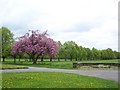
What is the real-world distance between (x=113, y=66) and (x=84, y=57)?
74.3m

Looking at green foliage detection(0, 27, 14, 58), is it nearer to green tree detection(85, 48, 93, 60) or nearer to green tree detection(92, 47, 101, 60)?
green tree detection(85, 48, 93, 60)

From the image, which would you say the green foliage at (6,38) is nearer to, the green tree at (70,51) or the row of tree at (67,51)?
the row of tree at (67,51)

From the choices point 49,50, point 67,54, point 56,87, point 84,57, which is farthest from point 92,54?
point 56,87

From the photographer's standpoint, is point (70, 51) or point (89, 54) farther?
point (89, 54)

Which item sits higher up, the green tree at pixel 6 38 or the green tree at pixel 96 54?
the green tree at pixel 6 38

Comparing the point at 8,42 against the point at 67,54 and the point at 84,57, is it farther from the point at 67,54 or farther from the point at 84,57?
the point at 84,57

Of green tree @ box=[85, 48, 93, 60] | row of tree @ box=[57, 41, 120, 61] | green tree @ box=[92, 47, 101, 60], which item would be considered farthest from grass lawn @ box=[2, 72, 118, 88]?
green tree @ box=[92, 47, 101, 60]

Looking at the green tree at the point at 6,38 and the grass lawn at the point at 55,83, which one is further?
the green tree at the point at 6,38

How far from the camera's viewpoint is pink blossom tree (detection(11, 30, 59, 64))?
158ft

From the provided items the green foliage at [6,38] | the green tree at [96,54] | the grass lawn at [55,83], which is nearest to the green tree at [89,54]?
the green tree at [96,54]

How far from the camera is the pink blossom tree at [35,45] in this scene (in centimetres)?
4812

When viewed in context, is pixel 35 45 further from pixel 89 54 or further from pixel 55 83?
pixel 89 54

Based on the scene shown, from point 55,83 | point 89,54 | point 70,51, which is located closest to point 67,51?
point 70,51

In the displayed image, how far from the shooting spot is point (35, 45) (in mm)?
48188
